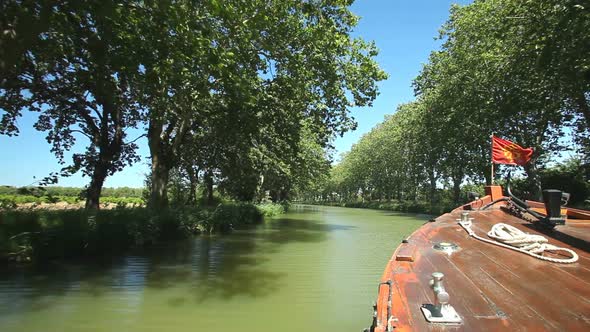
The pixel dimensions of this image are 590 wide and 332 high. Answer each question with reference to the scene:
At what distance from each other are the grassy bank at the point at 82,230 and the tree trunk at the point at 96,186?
3.84m

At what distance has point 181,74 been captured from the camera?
9.16m

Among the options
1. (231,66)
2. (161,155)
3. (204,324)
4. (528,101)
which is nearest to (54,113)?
(161,155)

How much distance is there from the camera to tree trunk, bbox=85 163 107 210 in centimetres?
1755

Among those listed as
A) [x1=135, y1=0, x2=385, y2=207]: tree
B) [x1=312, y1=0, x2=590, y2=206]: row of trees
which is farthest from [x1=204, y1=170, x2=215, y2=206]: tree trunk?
[x1=312, y1=0, x2=590, y2=206]: row of trees

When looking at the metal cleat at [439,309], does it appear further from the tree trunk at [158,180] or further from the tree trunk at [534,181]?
the tree trunk at [534,181]

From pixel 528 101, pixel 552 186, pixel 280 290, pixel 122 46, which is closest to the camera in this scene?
pixel 280 290

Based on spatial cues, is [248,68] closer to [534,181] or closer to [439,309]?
[439,309]

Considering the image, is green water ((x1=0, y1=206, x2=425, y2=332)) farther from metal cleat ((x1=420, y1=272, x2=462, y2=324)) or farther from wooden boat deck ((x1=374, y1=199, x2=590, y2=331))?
metal cleat ((x1=420, y1=272, x2=462, y2=324))

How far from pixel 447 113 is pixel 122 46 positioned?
2762 centimetres

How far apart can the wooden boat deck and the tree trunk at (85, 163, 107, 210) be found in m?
16.2

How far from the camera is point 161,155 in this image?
720 inches

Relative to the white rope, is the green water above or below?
below

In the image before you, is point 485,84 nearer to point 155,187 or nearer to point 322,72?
point 322,72

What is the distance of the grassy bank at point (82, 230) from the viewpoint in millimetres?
9719
